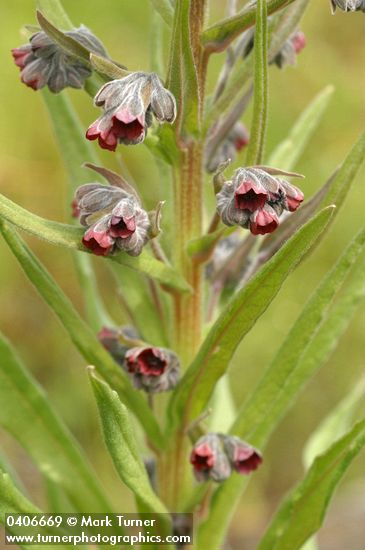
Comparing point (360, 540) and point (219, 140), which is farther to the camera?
point (360, 540)

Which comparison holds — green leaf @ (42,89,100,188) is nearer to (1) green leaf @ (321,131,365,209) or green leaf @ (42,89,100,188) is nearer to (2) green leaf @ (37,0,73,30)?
(2) green leaf @ (37,0,73,30)

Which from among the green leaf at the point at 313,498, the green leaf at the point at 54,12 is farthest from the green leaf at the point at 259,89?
the green leaf at the point at 313,498

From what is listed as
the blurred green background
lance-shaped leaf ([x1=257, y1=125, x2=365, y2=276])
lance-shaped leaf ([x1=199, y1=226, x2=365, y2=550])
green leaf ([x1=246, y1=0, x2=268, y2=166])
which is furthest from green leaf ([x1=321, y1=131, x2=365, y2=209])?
the blurred green background

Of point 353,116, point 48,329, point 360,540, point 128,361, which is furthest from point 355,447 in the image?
point 353,116

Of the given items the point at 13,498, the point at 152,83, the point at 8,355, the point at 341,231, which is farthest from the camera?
the point at 341,231

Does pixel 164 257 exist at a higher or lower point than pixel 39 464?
higher

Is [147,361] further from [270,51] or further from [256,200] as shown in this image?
[270,51]

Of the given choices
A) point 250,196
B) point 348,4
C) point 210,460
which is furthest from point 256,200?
point 210,460

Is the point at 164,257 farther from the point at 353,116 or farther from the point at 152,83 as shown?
the point at 353,116
